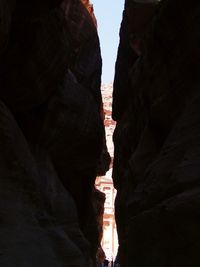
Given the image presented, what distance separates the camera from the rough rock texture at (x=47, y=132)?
24.5ft

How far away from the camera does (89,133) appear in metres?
15.3

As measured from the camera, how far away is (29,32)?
417 inches

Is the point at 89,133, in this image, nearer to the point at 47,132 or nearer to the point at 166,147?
the point at 47,132

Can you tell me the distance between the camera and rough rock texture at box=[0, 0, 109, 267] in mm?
7457

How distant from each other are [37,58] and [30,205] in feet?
15.7

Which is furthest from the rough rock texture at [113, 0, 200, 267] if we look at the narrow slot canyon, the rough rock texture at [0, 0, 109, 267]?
the rough rock texture at [0, 0, 109, 267]

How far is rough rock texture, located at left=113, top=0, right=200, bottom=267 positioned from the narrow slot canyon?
0.08ft

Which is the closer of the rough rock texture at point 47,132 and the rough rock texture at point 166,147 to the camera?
the rough rock texture at point 166,147

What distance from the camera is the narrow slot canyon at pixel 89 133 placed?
7211 mm

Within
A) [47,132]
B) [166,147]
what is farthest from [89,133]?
[166,147]

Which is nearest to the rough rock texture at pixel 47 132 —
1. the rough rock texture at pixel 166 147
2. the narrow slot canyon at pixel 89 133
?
the narrow slot canyon at pixel 89 133

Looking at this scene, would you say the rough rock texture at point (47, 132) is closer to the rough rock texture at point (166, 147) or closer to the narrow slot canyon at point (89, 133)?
the narrow slot canyon at point (89, 133)

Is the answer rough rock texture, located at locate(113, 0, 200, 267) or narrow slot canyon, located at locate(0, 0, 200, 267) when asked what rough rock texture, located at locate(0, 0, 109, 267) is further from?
rough rock texture, located at locate(113, 0, 200, 267)

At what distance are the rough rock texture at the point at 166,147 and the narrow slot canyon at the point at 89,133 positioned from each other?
0.03 meters
